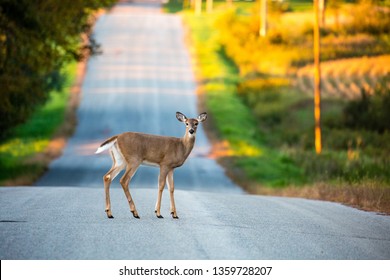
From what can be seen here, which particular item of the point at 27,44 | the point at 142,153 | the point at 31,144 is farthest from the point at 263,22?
the point at 142,153

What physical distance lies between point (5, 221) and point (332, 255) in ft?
17.0

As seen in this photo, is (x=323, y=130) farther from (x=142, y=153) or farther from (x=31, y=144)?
(x=142, y=153)

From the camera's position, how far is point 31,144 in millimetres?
43719

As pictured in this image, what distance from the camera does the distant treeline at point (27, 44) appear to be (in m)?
31.0

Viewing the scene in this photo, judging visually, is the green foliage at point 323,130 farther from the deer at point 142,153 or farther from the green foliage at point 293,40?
the deer at point 142,153

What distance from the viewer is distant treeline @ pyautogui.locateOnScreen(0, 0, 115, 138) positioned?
30969mm

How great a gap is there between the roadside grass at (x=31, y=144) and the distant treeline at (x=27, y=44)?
1907 millimetres

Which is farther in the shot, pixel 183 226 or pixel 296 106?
pixel 296 106

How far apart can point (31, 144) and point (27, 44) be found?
12775mm

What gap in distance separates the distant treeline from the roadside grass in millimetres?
1907

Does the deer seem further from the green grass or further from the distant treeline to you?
the green grass

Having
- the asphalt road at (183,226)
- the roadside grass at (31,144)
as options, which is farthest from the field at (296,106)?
the roadside grass at (31,144)

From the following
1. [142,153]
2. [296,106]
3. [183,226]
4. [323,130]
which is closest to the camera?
[183,226]
